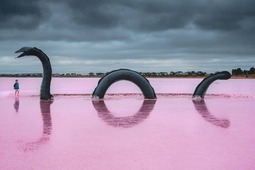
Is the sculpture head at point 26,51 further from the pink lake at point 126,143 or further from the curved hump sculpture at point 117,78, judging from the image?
the pink lake at point 126,143

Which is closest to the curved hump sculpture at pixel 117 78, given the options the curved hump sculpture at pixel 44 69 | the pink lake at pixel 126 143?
the curved hump sculpture at pixel 44 69

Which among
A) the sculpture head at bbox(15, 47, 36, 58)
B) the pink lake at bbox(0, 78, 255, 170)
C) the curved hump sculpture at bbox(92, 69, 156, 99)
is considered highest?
the sculpture head at bbox(15, 47, 36, 58)

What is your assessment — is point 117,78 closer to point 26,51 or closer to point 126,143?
point 26,51

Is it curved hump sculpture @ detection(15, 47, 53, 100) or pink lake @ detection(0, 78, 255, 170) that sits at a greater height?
curved hump sculpture @ detection(15, 47, 53, 100)

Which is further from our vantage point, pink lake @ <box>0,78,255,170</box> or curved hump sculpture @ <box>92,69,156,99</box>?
curved hump sculpture @ <box>92,69,156,99</box>

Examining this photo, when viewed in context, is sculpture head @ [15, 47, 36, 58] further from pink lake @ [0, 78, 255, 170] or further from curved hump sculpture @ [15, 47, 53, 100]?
pink lake @ [0, 78, 255, 170]

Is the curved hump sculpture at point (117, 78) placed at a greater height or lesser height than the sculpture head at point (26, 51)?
lesser

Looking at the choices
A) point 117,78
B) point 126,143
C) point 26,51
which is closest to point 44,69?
point 26,51

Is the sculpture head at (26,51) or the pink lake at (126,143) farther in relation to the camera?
the sculpture head at (26,51)

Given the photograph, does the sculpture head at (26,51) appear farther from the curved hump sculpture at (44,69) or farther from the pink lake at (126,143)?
the pink lake at (126,143)

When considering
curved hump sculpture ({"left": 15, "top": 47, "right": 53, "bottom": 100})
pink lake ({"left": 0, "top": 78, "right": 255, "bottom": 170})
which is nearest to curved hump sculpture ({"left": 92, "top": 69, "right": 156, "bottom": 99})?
curved hump sculpture ({"left": 15, "top": 47, "right": 53, "bottom": 100})

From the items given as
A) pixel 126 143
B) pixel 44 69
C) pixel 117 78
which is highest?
pixel 44 69

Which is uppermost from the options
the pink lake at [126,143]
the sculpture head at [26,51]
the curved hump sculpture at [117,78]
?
the sculpture head at [26,51]

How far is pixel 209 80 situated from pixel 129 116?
12034mm
